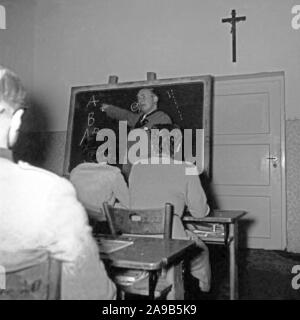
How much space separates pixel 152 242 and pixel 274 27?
3378mm

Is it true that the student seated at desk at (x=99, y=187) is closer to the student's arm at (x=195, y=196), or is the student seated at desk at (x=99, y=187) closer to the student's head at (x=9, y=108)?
the student's arm at (x=195, y=196)

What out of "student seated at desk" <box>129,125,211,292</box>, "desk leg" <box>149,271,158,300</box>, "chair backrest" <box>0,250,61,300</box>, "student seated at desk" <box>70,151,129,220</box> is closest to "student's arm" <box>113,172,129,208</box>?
"student seated at desk" <box>70,151,129,220</box>

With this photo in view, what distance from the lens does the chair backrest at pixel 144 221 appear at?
1.88 meters

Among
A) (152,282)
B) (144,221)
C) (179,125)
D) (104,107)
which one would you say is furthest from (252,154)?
(152,282)

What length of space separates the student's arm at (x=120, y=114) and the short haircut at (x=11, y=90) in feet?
9.98

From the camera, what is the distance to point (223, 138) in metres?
4.66

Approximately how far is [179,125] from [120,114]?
25.6 inches

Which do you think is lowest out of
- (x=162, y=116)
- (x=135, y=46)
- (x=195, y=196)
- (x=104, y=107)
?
(x=195, y=196)

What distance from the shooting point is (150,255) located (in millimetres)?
1396

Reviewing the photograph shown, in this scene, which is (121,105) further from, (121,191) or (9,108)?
(9,108)

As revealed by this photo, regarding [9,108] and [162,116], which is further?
[162,116]
